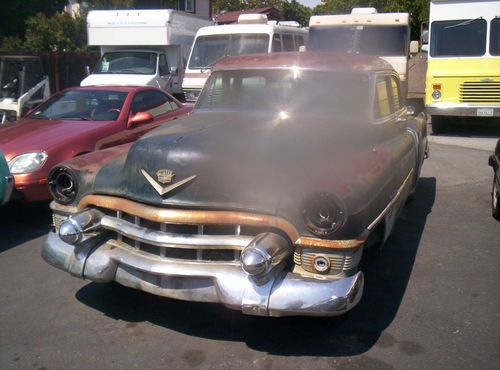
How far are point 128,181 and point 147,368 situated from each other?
124 centimetres

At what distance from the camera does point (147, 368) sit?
11.3ft

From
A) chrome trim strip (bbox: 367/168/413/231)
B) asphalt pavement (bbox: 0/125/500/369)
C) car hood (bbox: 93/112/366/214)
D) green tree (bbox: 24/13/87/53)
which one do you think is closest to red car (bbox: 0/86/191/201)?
asphalt pavement (bbox: 0/125/500/369)

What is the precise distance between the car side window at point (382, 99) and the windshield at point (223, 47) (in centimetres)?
830

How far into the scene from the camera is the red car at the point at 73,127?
6.14 m

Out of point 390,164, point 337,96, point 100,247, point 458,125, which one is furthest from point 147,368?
point 458,125

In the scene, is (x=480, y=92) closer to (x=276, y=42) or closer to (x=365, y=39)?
(x=365, y=39)

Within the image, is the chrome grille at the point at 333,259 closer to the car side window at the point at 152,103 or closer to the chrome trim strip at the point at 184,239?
the chrome trim strip at the point at 184,239

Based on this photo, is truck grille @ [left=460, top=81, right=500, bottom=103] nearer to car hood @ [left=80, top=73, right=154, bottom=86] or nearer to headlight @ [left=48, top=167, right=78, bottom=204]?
car hood @ [left=80, top=73, right=154, bottom=86]

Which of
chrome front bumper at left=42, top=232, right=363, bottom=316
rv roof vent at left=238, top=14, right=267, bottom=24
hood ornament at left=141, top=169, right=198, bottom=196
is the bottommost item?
chrome front bumper at left=42, top=232, right=363, bottom=316

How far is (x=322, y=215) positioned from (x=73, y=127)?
14.4 ft

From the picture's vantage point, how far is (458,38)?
12680 millimetres

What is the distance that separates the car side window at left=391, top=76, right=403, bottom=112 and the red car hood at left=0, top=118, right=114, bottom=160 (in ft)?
11.3

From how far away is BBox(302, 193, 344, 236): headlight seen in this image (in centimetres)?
342

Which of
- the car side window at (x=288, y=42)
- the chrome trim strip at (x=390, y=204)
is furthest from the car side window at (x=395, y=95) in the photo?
the car side window at (x=288, y=42)
